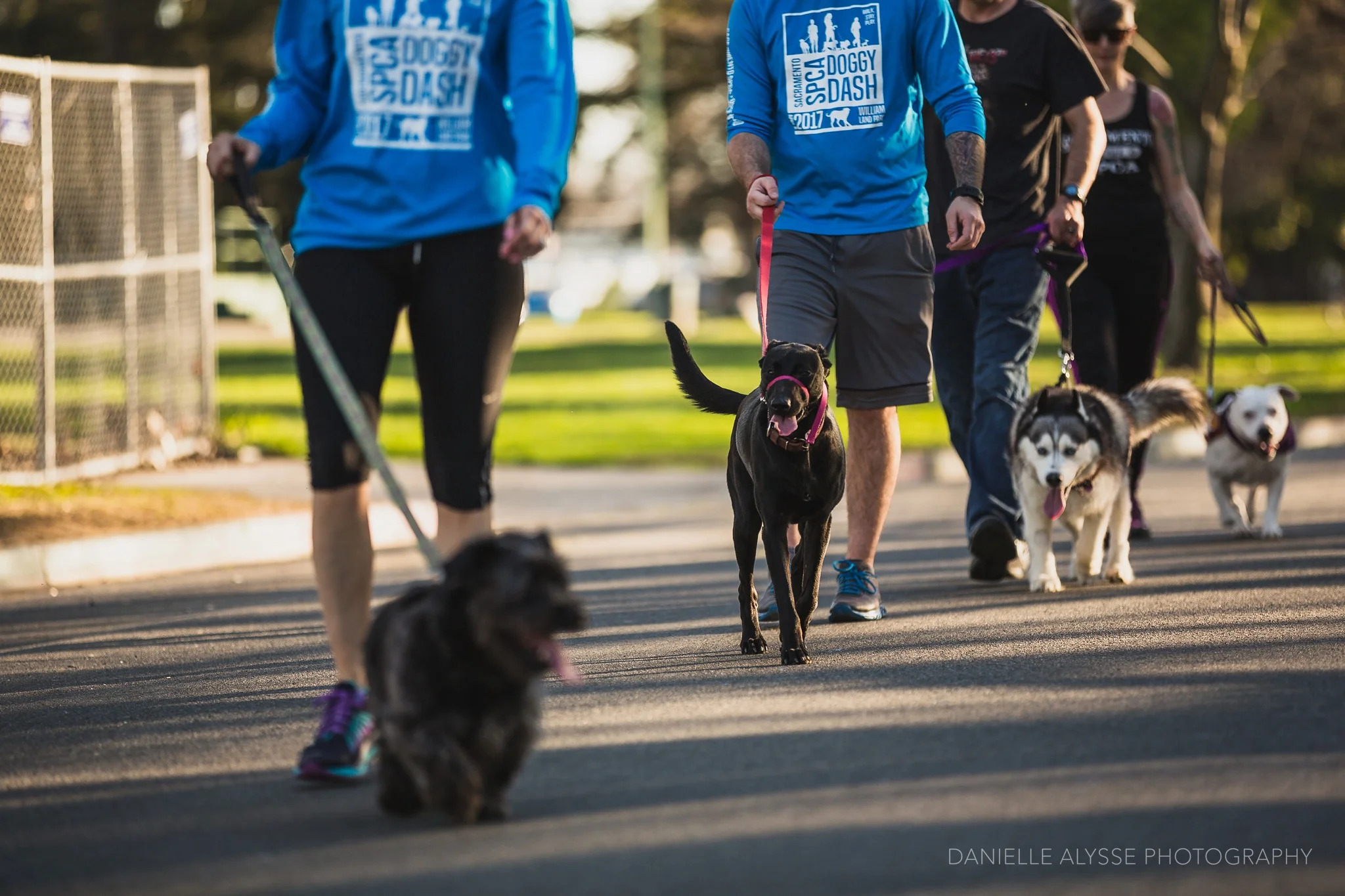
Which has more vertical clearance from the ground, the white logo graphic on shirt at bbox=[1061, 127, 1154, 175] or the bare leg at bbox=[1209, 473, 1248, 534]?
the white logo graphic on shirt at bbox=[1061, 127, 1154, 175]

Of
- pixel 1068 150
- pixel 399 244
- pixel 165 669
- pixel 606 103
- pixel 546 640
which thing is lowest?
pixel 165 669

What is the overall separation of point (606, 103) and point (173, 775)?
4656 centimetres

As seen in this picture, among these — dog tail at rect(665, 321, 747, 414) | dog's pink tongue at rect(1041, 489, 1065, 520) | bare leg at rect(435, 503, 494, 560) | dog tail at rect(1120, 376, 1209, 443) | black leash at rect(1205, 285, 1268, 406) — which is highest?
black leash at rect(1205, 285, 1268, 406)

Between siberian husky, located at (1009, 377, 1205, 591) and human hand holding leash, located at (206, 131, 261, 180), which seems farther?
siberian husky, located at (1009, 377, 1205, 591)

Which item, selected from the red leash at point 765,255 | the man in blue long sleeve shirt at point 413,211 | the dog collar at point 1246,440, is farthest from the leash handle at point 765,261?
the dog collar at point 1246,440

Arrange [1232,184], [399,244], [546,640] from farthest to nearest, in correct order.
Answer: [1232,184], [399,244], [546,640]

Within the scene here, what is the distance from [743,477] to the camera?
6230 millimetres

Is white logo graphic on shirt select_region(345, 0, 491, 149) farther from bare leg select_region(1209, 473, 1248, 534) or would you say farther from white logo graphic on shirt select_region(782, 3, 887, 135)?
bare leg select_region(1209, 473, 1248, 534)

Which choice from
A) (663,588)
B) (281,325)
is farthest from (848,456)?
(281,325)

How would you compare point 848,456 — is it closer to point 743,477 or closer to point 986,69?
point 743,477

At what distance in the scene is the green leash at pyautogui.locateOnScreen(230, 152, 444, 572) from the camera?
14.5 feet

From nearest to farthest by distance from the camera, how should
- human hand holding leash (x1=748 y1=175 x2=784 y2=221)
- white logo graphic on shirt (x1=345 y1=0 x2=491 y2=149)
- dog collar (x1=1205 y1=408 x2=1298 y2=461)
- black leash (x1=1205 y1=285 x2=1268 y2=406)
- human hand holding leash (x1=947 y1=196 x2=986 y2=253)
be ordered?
1. white logo graphic on shirt (x1=345 y1=0 x2=491 y2=149)
2. human hand holding leash (x1=748 y1=175 x2=784 y2=221)
3. human hand holding leash (x1=947 y1=196 x2=986 y2=253)
4. black leash (x1=1205 y1=285 x2=1268 y2=406)
5. dog collar (x1=1205 y1=408 x2=1298 y2=461)

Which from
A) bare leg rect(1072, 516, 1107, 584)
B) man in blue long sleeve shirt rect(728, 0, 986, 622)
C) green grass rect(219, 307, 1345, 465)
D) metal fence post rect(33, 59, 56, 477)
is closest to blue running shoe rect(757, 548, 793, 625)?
man in blue long sleeve shirt rect(728, 0, 986, 622)

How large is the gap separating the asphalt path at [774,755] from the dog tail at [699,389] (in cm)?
86
